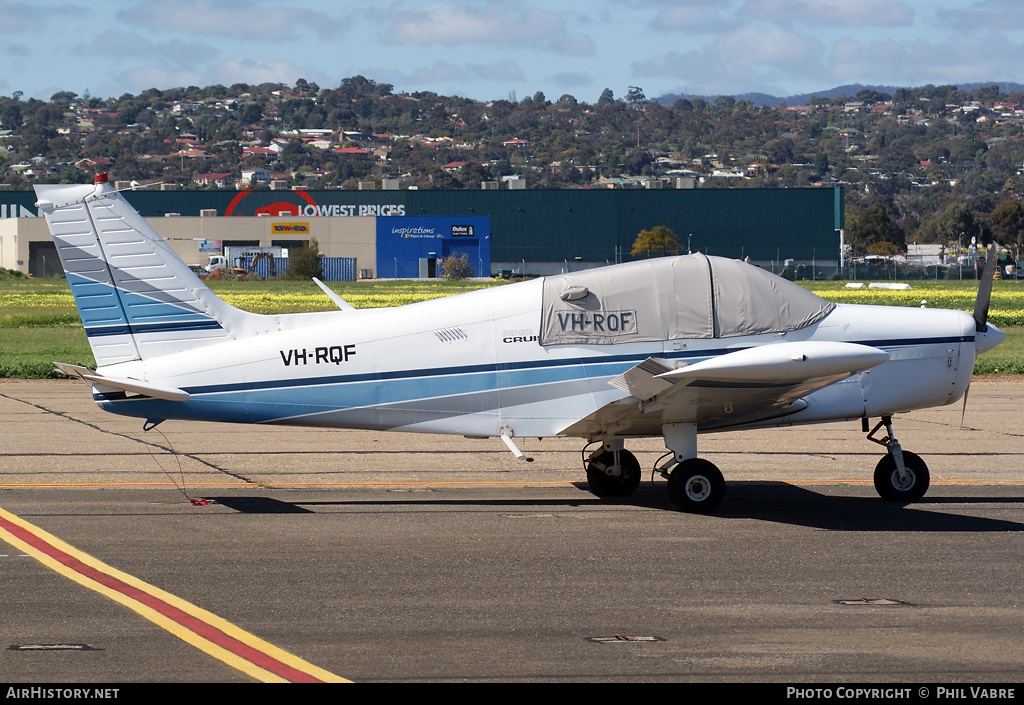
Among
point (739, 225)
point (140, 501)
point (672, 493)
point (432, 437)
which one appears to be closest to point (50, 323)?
point (432, 437)

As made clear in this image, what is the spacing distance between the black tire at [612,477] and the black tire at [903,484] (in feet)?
7.93

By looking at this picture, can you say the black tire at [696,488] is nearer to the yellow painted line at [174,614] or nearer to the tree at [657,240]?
the yellow painted line at [174,614]

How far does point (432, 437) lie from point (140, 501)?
5.46 m

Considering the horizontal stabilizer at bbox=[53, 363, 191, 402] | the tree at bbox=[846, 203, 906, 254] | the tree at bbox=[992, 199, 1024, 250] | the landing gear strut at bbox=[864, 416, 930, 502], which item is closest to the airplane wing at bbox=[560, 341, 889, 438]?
the landing gear strut at bbox=[864, 416, 930, 502]

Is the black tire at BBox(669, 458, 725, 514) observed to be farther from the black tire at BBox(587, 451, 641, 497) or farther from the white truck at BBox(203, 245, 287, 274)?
the white truck at BBox(203, 245, 287, 274)

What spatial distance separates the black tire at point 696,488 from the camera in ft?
35.7

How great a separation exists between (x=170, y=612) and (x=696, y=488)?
5185 millimetres

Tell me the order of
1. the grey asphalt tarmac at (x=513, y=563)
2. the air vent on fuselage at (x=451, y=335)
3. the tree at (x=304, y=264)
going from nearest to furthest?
the grey asphalt tarmac at (x=513, y=563), the air vent on fuselage at (x=451, y=335), the tree at (x=304, y=264)

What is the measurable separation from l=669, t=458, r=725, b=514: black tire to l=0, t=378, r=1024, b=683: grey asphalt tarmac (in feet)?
0.64

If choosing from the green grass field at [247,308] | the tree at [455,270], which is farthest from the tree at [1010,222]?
the tree at [455,270]

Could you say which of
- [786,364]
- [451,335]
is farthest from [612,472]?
[786,364]

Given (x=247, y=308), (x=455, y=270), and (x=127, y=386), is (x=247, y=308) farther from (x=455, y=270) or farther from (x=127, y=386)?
(x=455, y=270)

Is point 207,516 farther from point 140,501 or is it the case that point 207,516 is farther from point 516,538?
point 516,538

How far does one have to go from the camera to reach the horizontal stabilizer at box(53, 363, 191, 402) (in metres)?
10.2
